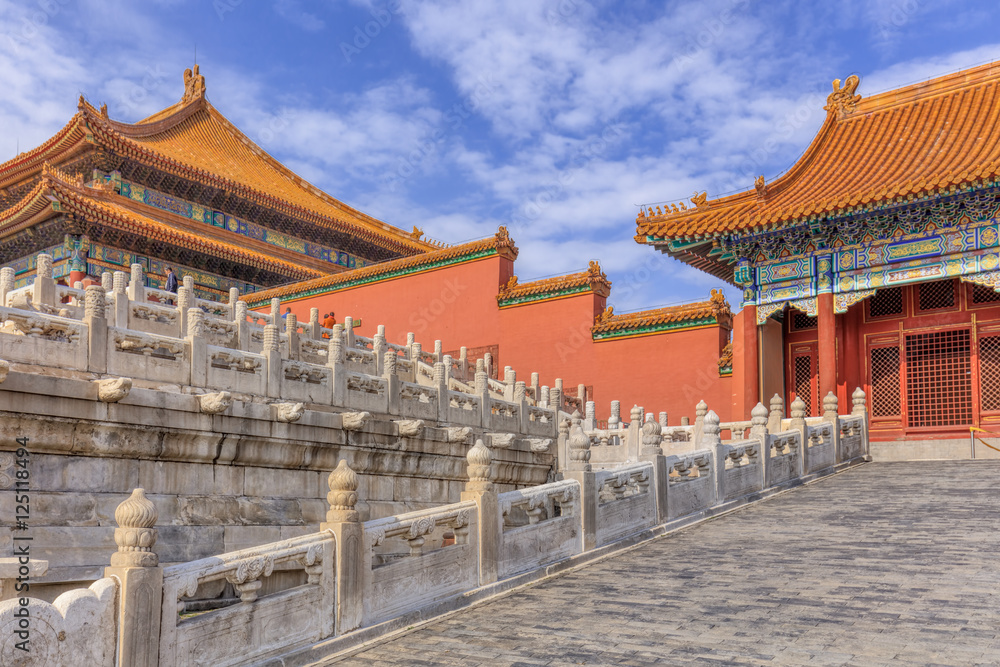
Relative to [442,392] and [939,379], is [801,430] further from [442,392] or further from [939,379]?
[442,392]

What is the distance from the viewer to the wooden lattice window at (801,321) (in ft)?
54.3

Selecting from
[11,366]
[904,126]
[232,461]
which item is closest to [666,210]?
[904,126]

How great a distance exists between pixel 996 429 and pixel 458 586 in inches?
437

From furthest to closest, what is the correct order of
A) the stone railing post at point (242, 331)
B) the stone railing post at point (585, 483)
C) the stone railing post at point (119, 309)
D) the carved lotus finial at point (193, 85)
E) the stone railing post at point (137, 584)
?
the carved lotus finial at point (193, 85), the stone railing post at point (242, 331), the stone railing post at point (119, 309), the stone railing post at point (585, 483), the stone railing post at point (137, 584)

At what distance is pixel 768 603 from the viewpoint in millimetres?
Result: 6523

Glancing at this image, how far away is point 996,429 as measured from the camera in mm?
14336

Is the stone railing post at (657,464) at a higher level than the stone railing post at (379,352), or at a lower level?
lower

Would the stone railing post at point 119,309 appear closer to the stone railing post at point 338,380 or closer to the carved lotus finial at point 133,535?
the stone railing post at point 338,380

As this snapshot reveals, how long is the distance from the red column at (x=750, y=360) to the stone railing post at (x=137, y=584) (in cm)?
1248

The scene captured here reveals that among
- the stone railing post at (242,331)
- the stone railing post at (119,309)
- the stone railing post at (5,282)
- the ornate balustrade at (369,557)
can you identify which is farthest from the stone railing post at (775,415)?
the stone railing post at (5,282)

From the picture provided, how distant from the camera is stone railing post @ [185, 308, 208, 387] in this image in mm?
9062

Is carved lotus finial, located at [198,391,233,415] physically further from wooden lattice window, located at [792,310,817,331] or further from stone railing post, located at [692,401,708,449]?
wooden lattice window, located at [792,310,817,331]

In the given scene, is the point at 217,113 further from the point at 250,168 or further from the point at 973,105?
the point at 973,105

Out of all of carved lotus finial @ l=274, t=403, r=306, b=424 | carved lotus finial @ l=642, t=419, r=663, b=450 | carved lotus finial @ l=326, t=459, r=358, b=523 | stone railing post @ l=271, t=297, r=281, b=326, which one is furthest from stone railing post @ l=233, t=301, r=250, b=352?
carved lotus finial @ l=326, t=459, r=358, b=523
